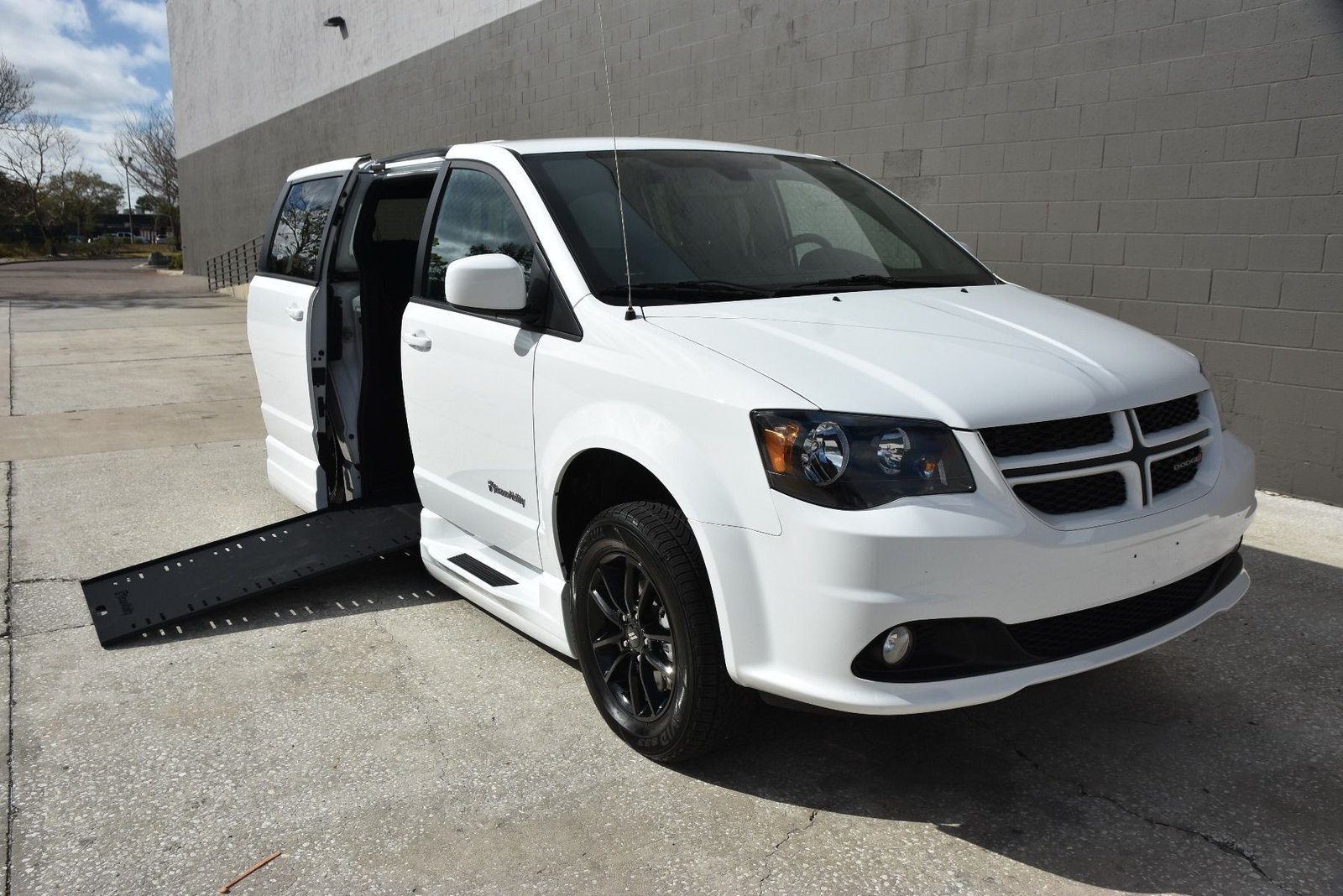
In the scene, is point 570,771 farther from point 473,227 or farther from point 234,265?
point 234,265

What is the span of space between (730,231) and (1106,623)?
178 centimetres

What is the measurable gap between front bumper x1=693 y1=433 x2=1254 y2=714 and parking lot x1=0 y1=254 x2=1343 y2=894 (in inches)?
17.8

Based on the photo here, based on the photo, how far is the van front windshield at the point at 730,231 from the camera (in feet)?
11.7

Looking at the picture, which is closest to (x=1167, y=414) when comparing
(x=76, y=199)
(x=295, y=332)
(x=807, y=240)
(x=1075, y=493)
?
(x=1075, y=493)

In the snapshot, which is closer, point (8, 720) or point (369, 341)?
point (8, 720)

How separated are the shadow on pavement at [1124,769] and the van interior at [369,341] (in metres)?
2.54

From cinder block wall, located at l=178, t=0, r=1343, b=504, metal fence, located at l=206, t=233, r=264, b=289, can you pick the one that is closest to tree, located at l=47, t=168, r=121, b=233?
metal fence, located at l=206, t=233, r=264, b=289

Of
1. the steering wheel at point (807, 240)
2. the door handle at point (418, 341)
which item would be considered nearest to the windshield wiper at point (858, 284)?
the steering wheel at point (807, 240)

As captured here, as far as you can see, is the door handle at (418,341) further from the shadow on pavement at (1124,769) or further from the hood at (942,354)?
the shadow on pavement at (1124,769)

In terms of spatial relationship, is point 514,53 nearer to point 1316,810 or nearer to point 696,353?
point 696,353

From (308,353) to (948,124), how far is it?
459 centimetres

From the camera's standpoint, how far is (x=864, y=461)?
2688mm

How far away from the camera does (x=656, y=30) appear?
10156 mm

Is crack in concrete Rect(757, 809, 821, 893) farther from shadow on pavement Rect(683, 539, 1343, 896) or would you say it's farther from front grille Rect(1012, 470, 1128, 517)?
front grille Rect(1012, 470, 1128, 517)
